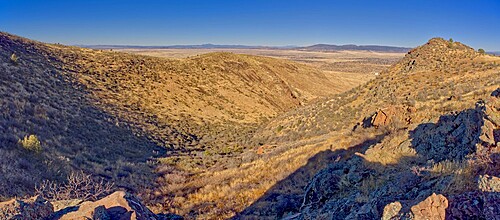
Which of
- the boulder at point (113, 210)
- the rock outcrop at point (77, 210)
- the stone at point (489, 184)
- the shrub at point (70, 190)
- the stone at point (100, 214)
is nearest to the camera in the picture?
the stone at point (489, 184)

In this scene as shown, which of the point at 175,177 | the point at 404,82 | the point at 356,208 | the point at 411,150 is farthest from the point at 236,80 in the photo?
the point at 356,208

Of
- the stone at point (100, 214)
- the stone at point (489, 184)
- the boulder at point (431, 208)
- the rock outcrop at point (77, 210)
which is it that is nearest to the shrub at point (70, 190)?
the rock outcrop at point (77, 210)

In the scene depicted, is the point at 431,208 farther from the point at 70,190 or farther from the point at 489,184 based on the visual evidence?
the point at 70,190

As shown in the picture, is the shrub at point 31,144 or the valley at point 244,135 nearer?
the valley at point 244,135

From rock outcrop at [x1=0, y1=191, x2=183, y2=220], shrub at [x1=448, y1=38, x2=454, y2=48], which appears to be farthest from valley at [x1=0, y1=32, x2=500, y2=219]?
rock outcrop at [x1=0, y1=191, x2=183, y2=220]

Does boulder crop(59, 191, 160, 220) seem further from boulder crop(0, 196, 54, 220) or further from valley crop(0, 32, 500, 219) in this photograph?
valley crop(0, 32, 500, 219)

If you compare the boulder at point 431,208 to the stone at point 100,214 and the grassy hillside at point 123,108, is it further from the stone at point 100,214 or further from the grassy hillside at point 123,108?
the grassy hillside at point 123,108
